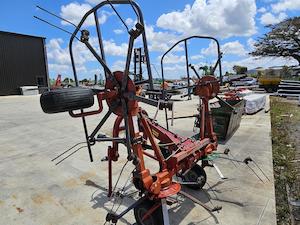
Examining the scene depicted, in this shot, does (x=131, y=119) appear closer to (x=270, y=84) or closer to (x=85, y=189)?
(x=85, y=189)

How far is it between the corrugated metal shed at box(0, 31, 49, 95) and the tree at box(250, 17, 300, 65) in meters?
27.8

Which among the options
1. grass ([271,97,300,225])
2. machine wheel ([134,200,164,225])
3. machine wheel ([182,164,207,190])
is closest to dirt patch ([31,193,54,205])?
machine wheel ([134,200,164,225])

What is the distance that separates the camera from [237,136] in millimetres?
7516

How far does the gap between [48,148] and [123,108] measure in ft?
14.3

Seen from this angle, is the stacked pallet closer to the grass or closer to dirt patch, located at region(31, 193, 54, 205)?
the grass

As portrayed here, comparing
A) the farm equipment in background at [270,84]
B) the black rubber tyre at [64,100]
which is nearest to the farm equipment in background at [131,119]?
the black rubber tyre at [64,100]

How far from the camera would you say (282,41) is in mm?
35125

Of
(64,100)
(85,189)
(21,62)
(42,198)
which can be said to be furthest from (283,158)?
(21,62)

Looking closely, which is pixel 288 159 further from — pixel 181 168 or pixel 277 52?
pixel 277 52

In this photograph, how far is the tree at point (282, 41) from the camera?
33344 millimetres

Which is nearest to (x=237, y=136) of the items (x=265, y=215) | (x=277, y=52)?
→ (x=265, y=215)

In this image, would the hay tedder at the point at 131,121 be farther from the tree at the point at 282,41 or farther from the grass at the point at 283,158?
the tree at the point at 282,41

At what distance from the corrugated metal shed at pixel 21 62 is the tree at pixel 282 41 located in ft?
91.3

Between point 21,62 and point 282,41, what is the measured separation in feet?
103
